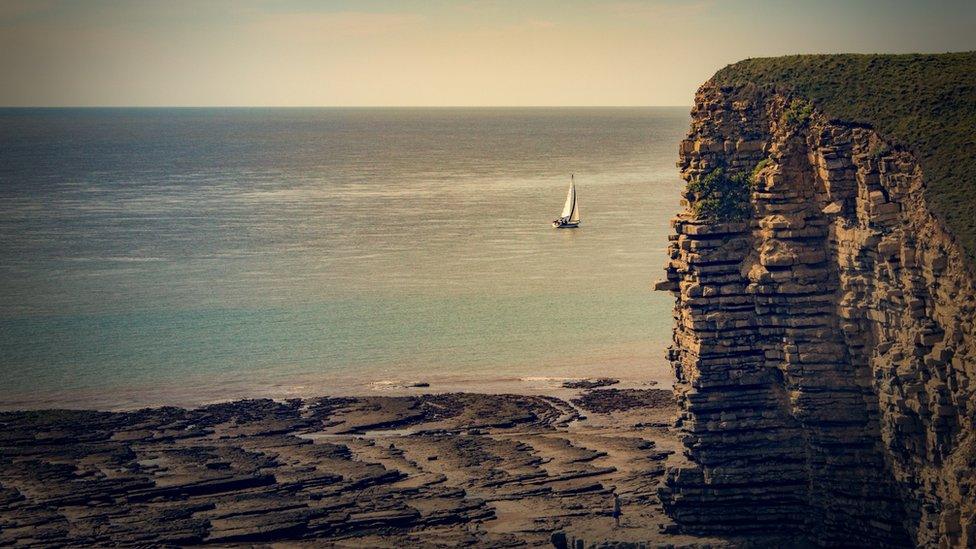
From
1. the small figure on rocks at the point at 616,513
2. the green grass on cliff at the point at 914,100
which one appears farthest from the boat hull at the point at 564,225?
the green grass on cliff at the point at 914,100

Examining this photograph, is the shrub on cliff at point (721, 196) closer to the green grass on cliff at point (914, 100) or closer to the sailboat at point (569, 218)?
the green grass on cliff at point (914, 100)

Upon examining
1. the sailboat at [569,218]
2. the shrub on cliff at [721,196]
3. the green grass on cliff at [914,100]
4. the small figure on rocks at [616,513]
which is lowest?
the small figure on rocks at [616,513]

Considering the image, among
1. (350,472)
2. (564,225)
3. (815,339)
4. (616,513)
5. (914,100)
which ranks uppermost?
(914,100)

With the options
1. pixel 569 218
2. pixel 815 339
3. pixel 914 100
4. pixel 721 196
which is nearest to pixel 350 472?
pixel 721 196

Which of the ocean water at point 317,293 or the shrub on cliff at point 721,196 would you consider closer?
the shrub on cliff at point 721,196

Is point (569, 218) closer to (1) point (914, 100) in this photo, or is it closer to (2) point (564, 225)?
(2) point (564, 225)

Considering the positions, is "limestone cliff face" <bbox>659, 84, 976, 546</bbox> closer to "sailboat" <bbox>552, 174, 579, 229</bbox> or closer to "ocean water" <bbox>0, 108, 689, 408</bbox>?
"ocean water" <bbox>0, 108, 689, 408</bbox>
